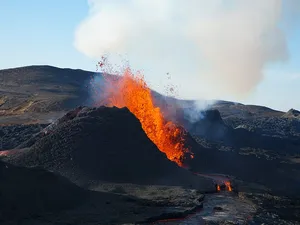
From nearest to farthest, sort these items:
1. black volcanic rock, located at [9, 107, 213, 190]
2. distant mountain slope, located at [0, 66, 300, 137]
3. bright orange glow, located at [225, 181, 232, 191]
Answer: black volcanic rock, located at [9, 107, 213, 190] < bright orange glow, located at [225, 181, 232, 191] < distant mountain slope, located at [0, 66, 300, 137]

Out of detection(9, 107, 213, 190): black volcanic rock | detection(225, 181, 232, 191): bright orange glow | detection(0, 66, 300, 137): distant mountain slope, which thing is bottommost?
detection(225, 181, 232, 191): bright orange glow

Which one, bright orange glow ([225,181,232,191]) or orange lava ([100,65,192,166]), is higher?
orange lava ([100,65,192,166])

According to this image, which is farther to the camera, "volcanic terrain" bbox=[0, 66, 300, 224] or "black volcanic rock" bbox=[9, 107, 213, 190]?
"black volcanic rock" bbox=[9, 107, 213, 190]

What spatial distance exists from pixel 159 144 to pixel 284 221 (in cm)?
2838

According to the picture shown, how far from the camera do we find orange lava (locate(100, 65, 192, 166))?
65188 mm

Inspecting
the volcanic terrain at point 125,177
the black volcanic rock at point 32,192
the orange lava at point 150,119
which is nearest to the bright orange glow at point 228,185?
the volcanic terrain at point 125,177

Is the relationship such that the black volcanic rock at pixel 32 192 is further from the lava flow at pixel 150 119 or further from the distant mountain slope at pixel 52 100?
the distant mountain slope at pixel 52 100

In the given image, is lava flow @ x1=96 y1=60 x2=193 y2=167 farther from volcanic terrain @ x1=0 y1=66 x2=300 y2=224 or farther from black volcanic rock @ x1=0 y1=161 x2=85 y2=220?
black volcanic rock @ x1=0 y1=161 x2=85 y2=220

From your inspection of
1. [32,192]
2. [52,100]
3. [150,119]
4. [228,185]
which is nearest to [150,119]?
[150,119]

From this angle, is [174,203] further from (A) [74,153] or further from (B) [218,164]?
(B) [218,164]

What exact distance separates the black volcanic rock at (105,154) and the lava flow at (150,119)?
1020cm

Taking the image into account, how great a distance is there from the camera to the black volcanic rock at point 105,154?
47844 mm

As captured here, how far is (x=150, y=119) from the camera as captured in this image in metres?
66.4

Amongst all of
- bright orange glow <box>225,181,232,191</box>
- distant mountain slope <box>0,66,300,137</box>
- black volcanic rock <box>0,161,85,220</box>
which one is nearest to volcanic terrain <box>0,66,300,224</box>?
black volcanic rock <box>0,161,85,220</box>
